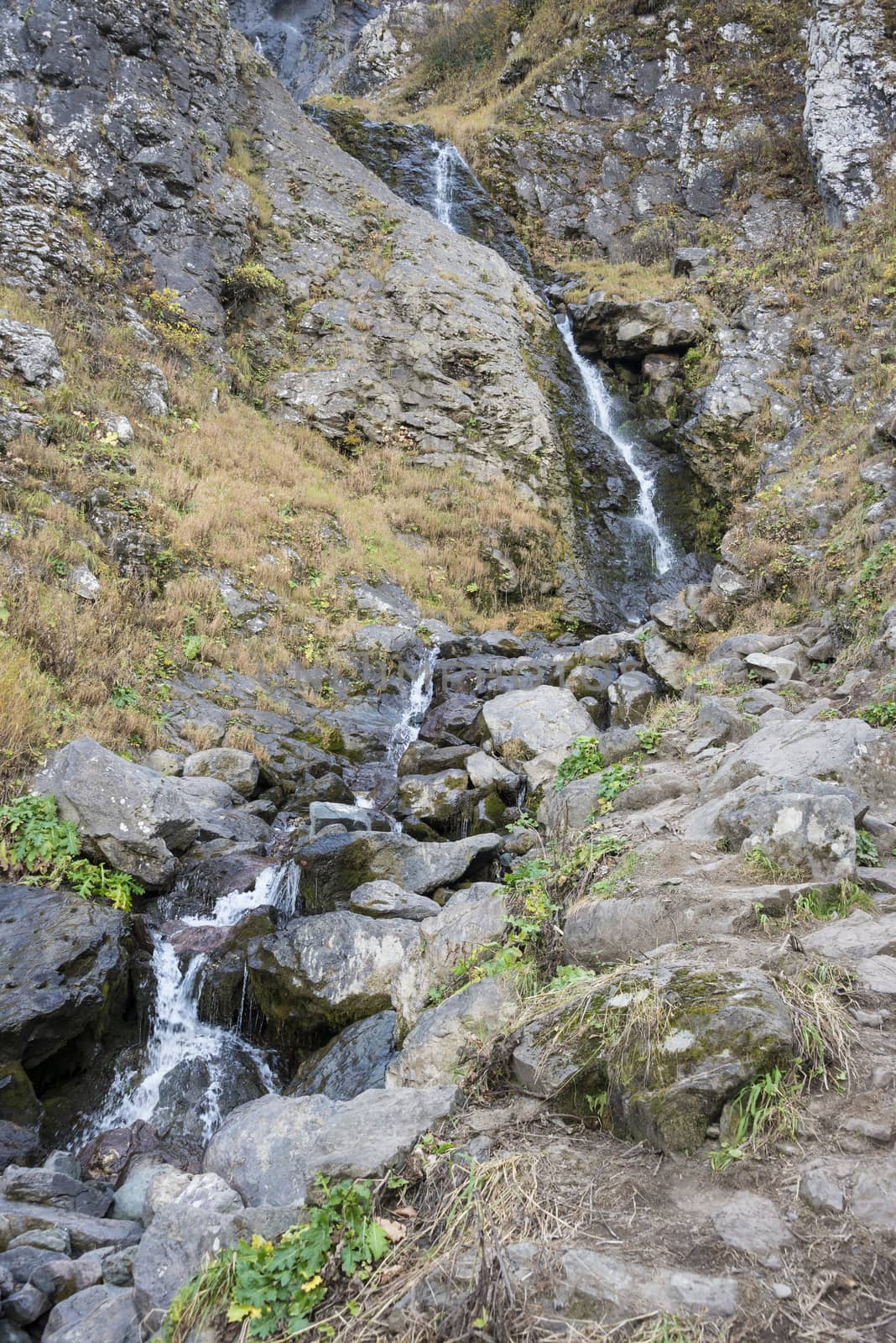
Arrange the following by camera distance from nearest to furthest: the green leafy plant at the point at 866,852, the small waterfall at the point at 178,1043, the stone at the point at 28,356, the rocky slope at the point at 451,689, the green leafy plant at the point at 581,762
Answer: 1. the rocky slope at the point at 451,689
2. the green leafy plant at the point at 866,852
3. the small waterfall at the point at 178,1043
4. the green leafy plant at the point at 581,762
5. the stone at the point at 28,356

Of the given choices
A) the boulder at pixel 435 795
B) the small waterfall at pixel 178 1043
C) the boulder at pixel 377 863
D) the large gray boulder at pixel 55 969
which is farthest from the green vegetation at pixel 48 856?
the boulder at pixel 435 795

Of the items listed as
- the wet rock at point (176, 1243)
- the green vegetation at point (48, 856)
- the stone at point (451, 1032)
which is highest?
the stone at point (451, 1032)

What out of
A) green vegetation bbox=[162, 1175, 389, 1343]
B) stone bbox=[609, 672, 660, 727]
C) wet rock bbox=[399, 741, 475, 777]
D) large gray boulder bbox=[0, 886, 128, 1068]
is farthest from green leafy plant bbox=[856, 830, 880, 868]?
wet rock bbox=[399, 741, 475, 777]

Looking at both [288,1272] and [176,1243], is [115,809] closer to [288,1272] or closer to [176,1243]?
[176,1243]

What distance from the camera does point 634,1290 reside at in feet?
5.61

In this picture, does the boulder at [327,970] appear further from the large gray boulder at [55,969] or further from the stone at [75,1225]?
the stone at [75,1225]

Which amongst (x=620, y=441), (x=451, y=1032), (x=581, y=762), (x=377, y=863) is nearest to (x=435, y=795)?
(x=377, y=863)

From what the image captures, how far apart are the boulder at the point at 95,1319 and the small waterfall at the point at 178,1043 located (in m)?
2.53

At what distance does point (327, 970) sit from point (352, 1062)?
801 millimetres

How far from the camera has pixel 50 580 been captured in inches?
371

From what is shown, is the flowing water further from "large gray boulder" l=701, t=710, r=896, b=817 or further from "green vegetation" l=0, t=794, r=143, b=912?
"large gray boulder" l=701, t=710, r=896, b=817

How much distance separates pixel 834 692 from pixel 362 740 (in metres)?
6.55

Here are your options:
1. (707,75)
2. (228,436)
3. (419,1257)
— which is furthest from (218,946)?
(707,75)

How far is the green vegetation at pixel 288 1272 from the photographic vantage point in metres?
1.99
